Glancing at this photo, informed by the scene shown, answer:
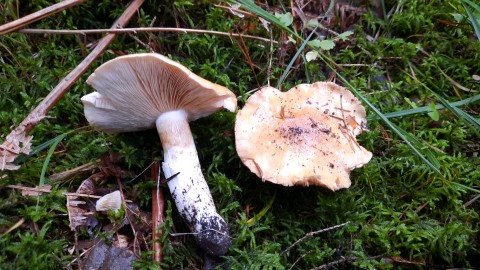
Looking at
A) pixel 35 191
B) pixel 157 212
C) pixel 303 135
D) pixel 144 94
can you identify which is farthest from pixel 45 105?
pixel 303 135

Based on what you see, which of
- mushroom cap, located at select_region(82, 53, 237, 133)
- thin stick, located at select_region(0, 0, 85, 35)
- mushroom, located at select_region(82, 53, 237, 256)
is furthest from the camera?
thin stick, located at select_region(0, 0, 85, 35)

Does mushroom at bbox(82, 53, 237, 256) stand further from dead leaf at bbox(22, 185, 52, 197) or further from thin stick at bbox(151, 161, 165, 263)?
dead leaf at bbox(22, 185, 52, 197)

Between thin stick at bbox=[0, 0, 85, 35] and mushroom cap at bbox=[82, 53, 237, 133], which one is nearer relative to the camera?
mushroom cap at bbox=[82, 53, 237, 133]

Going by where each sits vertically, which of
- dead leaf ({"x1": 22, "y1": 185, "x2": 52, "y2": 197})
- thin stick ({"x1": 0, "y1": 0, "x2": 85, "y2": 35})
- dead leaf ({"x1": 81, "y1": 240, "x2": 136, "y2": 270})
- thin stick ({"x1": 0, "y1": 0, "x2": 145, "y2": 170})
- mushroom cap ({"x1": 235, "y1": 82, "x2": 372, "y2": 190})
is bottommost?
dead leaf ({"x1": 81, "y1": 240, "x2": 136, "y2": 270})

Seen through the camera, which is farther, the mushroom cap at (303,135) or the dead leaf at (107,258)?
the mushroom cap at (303,135)

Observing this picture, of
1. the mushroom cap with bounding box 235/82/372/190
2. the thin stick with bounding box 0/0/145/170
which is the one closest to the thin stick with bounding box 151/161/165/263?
the mushroom cap with bounding box 235/82/372/190

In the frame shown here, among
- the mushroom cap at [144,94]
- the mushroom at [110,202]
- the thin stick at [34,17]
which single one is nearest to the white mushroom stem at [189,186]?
the mushroom cap at [144,94]

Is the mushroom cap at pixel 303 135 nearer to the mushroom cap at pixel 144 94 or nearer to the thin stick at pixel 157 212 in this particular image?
the mushroom cap at pixel 144 94
